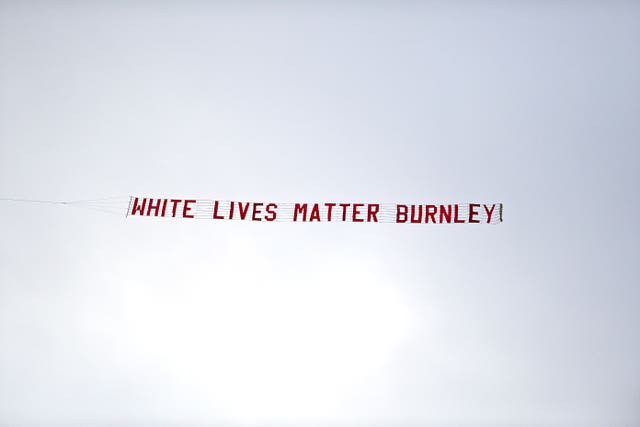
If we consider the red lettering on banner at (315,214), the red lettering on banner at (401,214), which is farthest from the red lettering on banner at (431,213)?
the red lettering on banner at (315,214)

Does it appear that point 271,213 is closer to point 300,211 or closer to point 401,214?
point 300,211

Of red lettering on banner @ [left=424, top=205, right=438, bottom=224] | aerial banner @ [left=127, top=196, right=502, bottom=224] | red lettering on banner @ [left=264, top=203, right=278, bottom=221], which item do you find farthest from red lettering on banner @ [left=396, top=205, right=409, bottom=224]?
red lettering on banner @ [left=264, top=203, right=278, bottom=221]

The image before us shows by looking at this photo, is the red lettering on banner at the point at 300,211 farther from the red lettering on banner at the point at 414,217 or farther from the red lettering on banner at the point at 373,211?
the red lettering on banner at the point at 414,217

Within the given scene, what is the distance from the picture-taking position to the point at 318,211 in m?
3.39

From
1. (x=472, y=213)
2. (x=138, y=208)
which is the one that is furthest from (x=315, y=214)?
(x=138, y=208)

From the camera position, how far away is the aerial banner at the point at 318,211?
336 cm

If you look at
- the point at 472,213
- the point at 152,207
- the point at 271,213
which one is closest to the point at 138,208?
the point at 152,207

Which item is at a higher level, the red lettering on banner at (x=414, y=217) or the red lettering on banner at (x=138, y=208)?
the red lettering on banner at (x=414, y=217)

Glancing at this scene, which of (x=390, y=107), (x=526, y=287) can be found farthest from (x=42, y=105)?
(x=526, y=287)

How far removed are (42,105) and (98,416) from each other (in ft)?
5.77

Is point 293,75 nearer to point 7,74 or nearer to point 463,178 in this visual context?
point 463,178

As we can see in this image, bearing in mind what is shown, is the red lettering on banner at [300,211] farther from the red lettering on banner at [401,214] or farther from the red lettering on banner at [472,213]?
the red lettering on banner at [472,213]

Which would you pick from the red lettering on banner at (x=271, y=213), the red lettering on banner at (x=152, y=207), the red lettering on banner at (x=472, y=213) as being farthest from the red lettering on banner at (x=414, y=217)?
the red lettering on banner at (x=152, y=207)

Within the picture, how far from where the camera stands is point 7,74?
3.60 m
